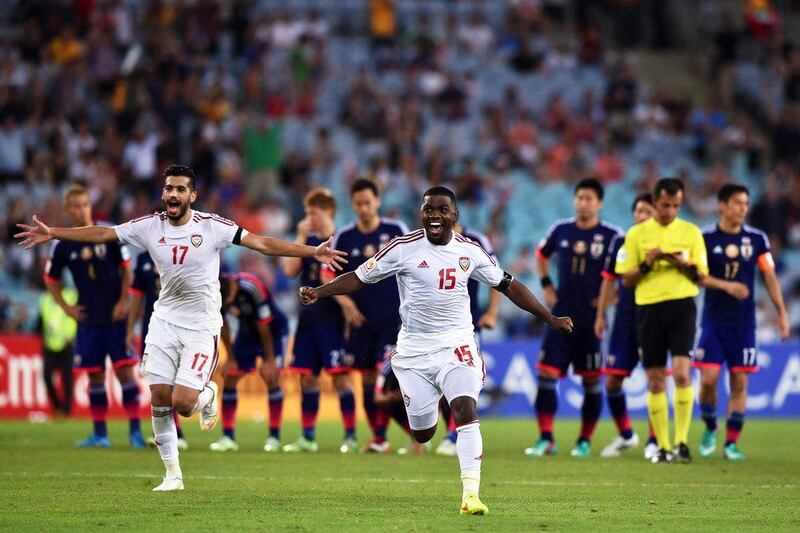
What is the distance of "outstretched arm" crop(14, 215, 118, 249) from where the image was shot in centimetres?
1110

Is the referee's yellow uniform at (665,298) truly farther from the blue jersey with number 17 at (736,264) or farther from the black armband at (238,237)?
the black armband at (238,237)

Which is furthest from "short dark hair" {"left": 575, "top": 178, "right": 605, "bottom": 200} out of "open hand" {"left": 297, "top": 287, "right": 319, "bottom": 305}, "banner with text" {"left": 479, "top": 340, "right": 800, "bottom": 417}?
"banner with text" {"left": 479, "top": 340, "right": 800, "bottom": 417}

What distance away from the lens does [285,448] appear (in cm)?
1634

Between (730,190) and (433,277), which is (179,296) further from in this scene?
(730,190)

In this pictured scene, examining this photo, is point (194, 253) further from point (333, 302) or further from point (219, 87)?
point (219, 87)

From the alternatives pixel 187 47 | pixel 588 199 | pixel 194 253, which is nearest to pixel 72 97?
pixel 187 47

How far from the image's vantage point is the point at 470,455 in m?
10.1

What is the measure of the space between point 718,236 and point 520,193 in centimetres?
1425

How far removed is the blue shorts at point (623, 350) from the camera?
51.6 ft

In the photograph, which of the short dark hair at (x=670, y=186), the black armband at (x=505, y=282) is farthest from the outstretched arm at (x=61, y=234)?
the short dark hair at (x=670, y=186)

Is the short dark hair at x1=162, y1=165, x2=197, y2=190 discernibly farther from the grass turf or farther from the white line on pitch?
the white line on pitch

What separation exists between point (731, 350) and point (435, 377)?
561 centimetres

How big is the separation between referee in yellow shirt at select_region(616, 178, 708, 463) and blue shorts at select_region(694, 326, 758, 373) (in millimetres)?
834

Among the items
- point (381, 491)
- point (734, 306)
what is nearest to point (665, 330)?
point (734, 306)
